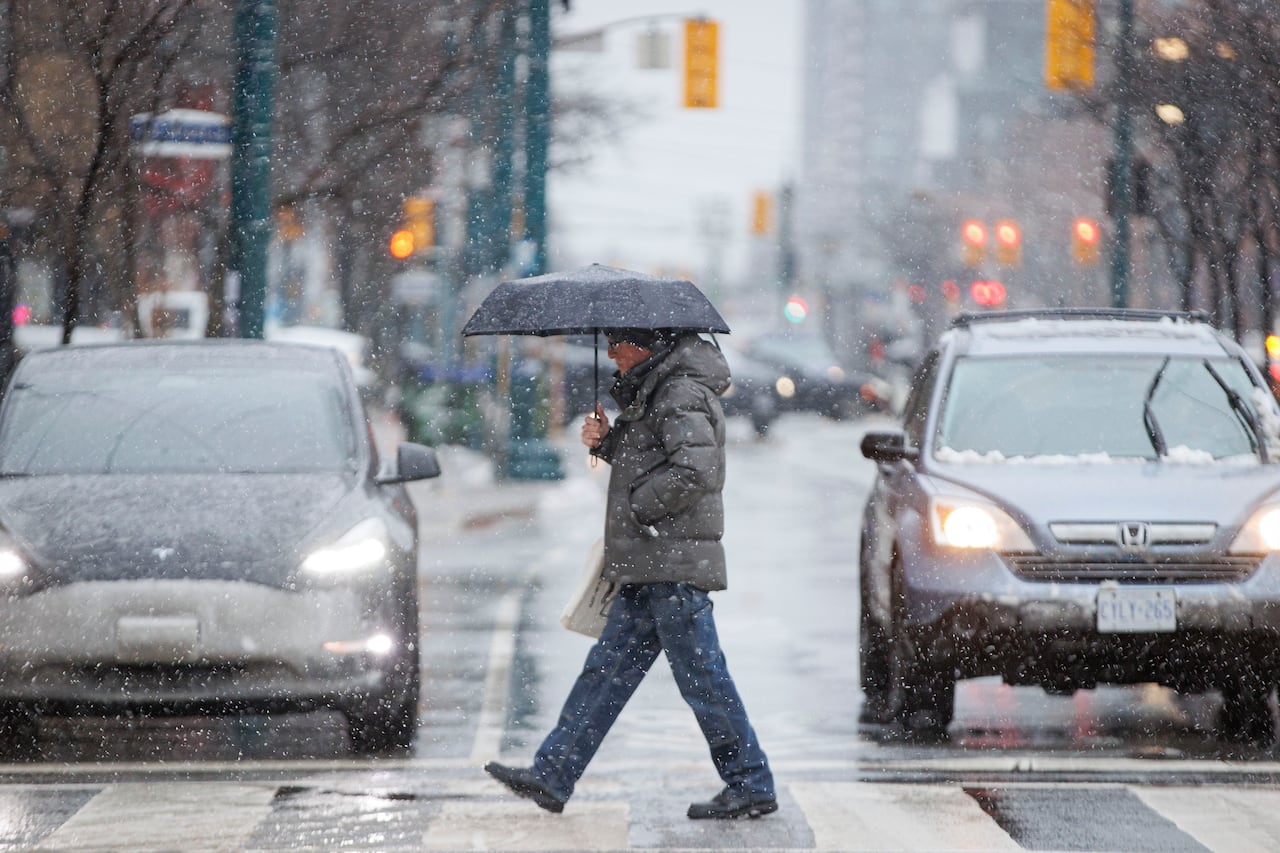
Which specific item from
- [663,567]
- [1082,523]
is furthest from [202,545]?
[1082,523]

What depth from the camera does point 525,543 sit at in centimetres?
1870

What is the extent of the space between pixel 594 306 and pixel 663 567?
35.7 inches

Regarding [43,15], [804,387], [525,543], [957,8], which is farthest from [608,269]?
[957,8]

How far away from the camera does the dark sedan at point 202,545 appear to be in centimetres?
835

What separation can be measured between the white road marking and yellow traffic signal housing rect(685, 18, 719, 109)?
13914 millimetres

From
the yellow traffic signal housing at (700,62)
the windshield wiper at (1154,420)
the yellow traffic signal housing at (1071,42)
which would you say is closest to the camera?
the windshield wiper at (1154,420)

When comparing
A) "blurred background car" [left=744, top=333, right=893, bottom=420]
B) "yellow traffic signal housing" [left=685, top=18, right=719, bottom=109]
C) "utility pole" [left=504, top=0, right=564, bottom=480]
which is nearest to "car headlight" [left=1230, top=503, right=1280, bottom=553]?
"utility pole" [left=504, top=0, right=564, bottom=480]

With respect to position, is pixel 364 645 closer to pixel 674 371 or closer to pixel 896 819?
pixel 674 371

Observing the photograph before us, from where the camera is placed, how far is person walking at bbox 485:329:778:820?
7.11 meters

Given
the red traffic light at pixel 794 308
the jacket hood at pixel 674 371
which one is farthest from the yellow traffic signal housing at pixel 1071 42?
the red traffic light at pixel 794 308

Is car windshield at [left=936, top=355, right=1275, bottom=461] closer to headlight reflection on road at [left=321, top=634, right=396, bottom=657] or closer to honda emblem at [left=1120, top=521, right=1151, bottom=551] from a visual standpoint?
honda emblem at [left=1120, top=521, right=1151, bottom=551]

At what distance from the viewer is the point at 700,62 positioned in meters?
27.8

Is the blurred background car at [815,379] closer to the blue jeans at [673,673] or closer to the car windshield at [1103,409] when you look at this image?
the car windshield at [1103,409]

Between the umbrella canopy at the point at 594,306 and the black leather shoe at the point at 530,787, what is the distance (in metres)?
1.49
